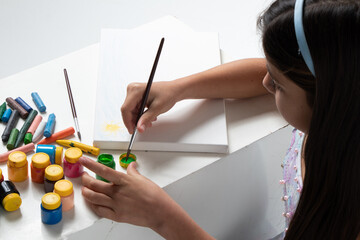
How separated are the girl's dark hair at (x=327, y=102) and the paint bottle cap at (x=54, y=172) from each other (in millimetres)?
335

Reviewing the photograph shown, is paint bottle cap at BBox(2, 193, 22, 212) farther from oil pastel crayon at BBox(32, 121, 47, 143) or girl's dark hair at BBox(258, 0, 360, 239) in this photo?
girl's dark hair at BBox(258, 0, 360, 239)

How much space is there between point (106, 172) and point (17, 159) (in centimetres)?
13

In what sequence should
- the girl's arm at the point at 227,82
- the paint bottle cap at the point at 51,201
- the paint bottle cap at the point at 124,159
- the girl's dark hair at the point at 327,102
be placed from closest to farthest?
the girl's dark hair at the point at 327,102
the paint bottle cap at the point at 51,201
the paint bottle cap at the point at 124,159
the girl's arm at the point at 227,82

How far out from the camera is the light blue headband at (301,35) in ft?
1.88

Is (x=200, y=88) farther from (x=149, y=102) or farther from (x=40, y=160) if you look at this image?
(x=40, y=160)

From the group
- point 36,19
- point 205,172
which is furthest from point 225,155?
point 36,19

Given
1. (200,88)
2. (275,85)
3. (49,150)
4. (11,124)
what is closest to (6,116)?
(11,124)

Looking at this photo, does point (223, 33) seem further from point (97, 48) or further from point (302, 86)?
point (302, 86)

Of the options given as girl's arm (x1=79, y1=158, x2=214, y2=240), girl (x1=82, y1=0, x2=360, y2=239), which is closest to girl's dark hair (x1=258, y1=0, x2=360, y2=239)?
girl (x1=82, y1=0, x2=360, y2=239)

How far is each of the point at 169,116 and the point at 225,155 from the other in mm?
122

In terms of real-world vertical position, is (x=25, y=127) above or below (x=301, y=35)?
below

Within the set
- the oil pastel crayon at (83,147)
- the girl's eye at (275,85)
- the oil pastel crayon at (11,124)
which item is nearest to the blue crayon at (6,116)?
the oil pastel crayon at (11,124)

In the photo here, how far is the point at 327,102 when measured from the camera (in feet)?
1.87

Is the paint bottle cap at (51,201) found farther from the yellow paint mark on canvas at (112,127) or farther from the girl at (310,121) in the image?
the yellow paint mark on canvas at (112,127)
